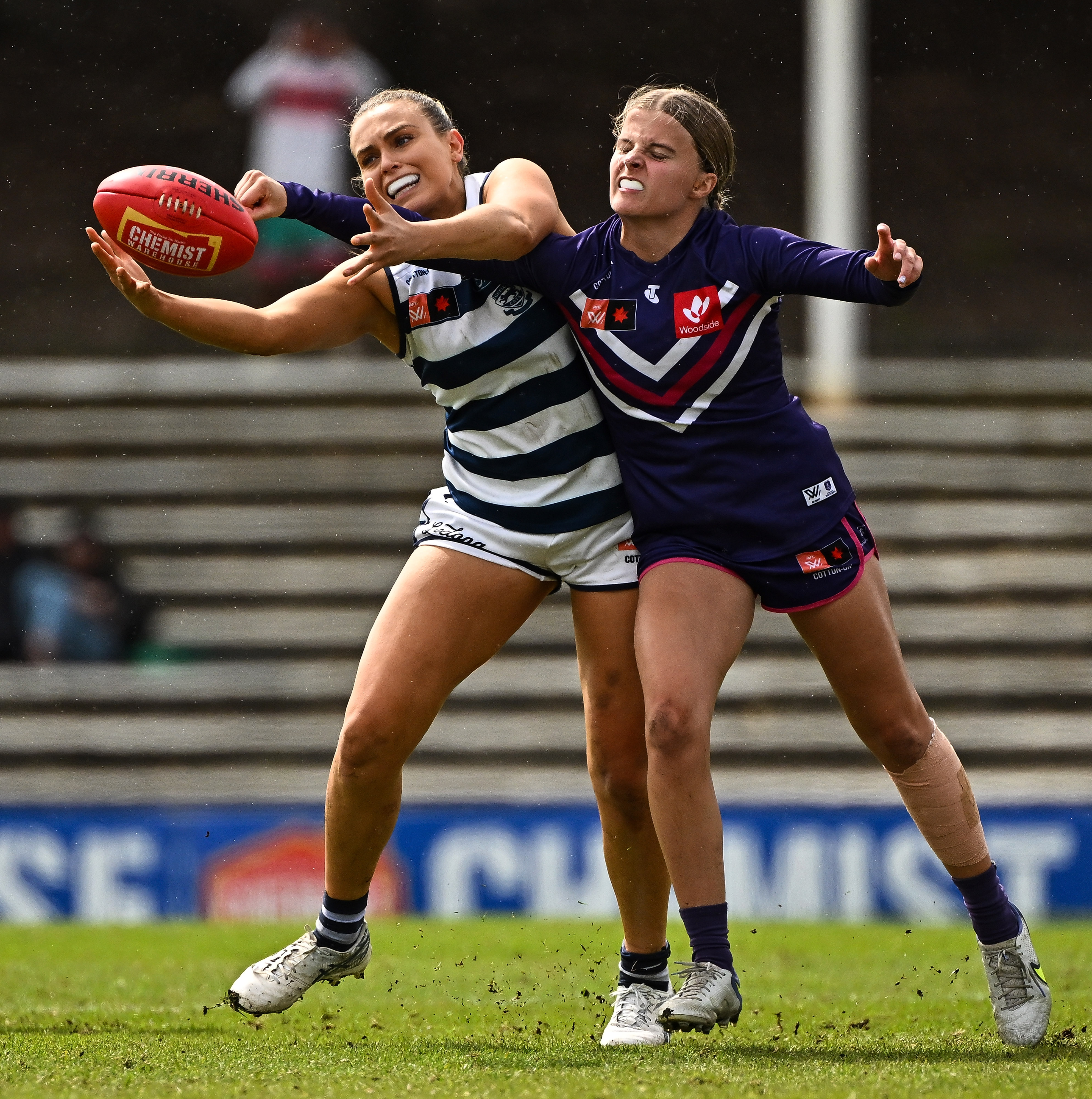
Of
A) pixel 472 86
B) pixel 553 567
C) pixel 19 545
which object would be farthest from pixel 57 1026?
pixel 472 86

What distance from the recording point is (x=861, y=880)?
8422mm

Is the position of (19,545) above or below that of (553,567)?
below

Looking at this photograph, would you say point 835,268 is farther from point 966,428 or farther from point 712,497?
point 966,428

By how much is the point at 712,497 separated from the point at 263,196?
121cm

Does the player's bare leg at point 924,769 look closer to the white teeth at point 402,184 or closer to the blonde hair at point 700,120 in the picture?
the blonde hair at point 700,120

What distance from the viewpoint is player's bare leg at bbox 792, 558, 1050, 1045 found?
11.7 feet

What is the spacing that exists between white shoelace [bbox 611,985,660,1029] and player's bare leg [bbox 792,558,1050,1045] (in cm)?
74

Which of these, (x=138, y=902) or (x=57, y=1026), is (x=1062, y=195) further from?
(x=57, y=1026)

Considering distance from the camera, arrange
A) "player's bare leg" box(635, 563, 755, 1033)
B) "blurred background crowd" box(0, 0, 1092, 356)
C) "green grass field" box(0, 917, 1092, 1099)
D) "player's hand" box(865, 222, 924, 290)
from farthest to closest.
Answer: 1. "blurred background crowd" box(0, 0, 1092, 356)
2. "player's bare leg" box(635, 563, 755, 1033)
3. "player's hand" box(865, 222, 924, 290)
4. "green grass field" box(0, 917, 1092, 1099)

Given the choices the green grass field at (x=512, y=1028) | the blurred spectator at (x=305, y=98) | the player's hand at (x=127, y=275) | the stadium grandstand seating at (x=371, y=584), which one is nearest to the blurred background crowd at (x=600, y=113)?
the stadium grandstand seating at (x=371, y=584)

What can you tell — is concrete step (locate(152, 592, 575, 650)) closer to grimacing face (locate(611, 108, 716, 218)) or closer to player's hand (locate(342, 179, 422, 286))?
grimacing face (locate(611, 108, 716, 218))

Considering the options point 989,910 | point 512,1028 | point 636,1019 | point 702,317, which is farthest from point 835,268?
point 512,1028

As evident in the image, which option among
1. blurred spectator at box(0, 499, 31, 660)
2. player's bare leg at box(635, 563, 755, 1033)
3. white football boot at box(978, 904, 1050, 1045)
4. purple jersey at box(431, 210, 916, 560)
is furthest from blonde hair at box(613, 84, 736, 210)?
blurred spectator at box(0, 499, 31, 660)

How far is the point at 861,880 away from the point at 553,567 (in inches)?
203
